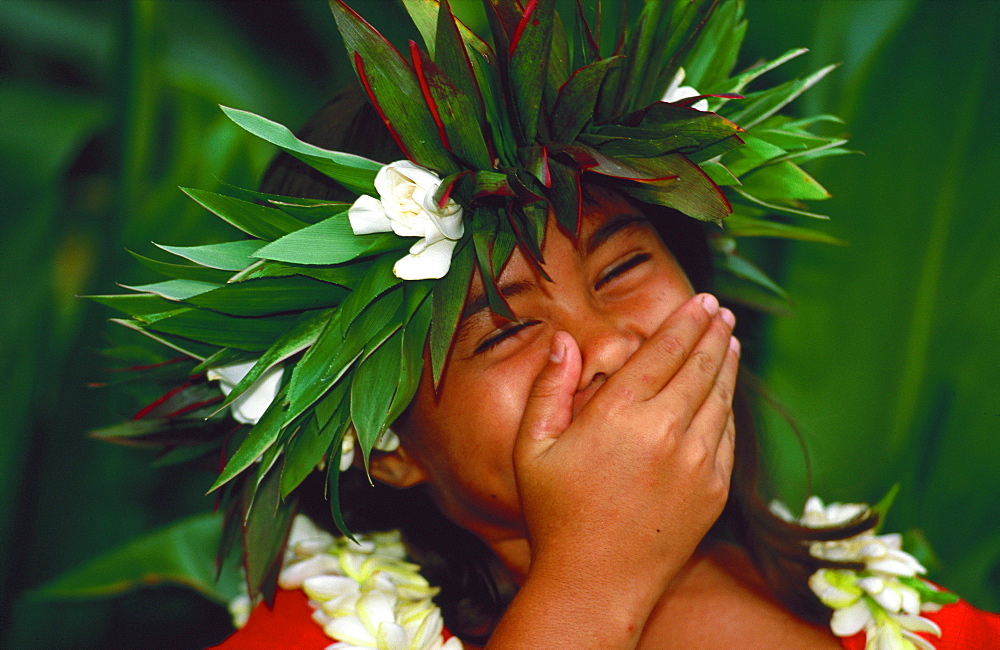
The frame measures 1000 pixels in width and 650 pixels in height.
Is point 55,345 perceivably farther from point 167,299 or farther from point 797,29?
point 797,29

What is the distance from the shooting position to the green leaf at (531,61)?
99 centimetres

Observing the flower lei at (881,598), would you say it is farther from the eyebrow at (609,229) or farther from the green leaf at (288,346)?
the green leaf at (288,346)

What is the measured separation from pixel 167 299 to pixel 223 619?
1213 millimetres

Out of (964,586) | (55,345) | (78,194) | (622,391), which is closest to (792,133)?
(622,391)

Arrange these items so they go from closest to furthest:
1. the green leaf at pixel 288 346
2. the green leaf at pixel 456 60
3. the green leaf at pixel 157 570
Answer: the green leaf at pixel 456 60, the green leaf at pixel 288 346, the green leaf at pixel 157 570

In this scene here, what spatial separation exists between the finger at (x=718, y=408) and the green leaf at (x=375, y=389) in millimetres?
408

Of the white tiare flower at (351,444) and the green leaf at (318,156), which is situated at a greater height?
the green leaf at (318,156)

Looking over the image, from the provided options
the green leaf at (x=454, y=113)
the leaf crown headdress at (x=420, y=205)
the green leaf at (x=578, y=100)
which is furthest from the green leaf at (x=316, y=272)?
the green leaf at (x=578, y=100)

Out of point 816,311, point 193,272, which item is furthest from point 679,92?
point 816,311

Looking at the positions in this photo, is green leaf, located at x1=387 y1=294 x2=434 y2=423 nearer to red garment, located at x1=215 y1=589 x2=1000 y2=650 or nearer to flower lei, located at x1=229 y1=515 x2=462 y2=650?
flower lei, located at x1=229 y1=515 x2=462 y2=650

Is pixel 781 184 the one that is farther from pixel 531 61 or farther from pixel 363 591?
pixel 363 591

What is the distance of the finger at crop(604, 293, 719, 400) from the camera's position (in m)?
1.13

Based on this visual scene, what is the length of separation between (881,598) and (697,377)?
1.60ft

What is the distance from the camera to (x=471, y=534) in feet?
4.77
